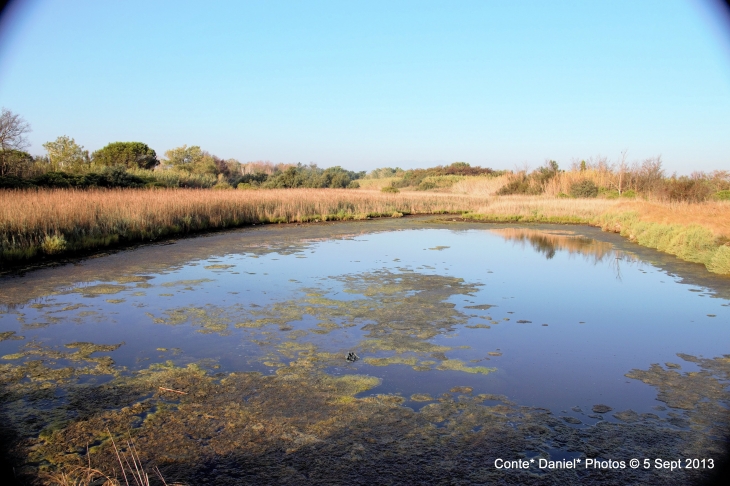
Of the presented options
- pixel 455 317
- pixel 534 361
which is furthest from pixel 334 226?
pixel 534 361

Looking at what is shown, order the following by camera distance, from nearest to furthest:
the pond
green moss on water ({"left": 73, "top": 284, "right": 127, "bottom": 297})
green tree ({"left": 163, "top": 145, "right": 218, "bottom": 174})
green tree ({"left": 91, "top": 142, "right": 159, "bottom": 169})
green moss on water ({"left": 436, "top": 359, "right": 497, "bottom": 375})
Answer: the pond
green moss on water ({"left": 436, "top": 359, "right": 497, "bottom": 375})
green moss on water ({"left": 73, "top": 284, "right": 127, "bottom": 297})
green tree ({"left": 91, "top": 142, "right": 159, "bottom": 169})
green tree ({"left": 163, "top": 145, "right": 218, "bottom": 174})

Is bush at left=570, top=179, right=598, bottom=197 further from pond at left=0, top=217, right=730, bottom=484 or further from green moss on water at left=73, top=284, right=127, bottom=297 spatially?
green moss on water at left=73, top=284, right=127, bottom=297

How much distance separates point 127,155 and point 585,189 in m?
32.7

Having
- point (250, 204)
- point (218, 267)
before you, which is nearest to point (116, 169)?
point (250, 204)

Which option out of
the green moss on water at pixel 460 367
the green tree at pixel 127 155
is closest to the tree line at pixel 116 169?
the green tree at pixel 127 155

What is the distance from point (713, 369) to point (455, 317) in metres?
2.72

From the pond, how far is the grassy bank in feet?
6.04

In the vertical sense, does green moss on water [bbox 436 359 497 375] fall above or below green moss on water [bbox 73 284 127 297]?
below

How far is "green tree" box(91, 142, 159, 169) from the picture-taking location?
119 ft

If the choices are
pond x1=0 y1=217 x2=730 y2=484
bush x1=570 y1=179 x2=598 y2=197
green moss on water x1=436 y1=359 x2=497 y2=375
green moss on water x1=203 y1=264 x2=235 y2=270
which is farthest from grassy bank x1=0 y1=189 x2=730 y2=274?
bush x1=570 y1=179 x2=598 y2=197

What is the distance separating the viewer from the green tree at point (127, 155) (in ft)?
119

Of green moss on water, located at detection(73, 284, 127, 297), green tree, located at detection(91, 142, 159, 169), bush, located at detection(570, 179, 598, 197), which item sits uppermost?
green tree, located at detection(91, 142, 159, 169)

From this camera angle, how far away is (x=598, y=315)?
6.73 meters

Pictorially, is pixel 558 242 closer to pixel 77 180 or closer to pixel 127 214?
pixel 127 214
